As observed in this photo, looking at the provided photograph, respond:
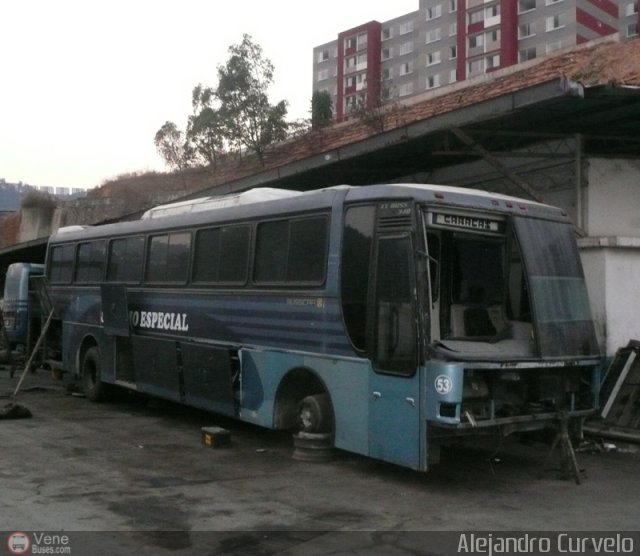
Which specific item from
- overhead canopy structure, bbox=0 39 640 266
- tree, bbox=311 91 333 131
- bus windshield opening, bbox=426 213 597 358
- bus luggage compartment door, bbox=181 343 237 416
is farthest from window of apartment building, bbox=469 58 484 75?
bus windshield opening, bbox=426 213 597 358

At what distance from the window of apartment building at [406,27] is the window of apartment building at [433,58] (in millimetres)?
7282

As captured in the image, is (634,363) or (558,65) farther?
(558,65)

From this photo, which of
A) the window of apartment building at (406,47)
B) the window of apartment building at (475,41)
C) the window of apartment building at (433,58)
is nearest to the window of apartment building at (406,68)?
the window of apartment building at (406,47)

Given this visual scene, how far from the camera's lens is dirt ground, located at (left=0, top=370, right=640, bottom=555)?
21.5ft

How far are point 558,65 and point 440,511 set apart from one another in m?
Result: 14.7

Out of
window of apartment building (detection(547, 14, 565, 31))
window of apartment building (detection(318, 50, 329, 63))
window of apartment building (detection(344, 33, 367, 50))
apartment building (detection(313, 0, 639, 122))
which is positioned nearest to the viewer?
window of apartment building (detection(547, 14, 565, 31))

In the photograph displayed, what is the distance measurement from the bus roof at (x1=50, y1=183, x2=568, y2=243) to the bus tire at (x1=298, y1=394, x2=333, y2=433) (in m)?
2.23

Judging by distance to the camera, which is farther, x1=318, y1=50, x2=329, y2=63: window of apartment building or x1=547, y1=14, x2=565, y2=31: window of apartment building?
x1=318, y1=50, x2=329, y2=63: window of apartment building

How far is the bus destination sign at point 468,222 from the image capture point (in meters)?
8.46

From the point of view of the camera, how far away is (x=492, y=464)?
9586 millimetres

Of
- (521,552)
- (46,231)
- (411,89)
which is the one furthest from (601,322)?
(411,89)

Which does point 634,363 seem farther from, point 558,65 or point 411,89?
point 411,89

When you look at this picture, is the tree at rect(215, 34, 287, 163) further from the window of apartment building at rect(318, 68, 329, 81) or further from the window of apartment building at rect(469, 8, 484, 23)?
the window of apartment building at rect(318, 68, 329, 81)

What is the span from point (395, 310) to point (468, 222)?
4.41ft
